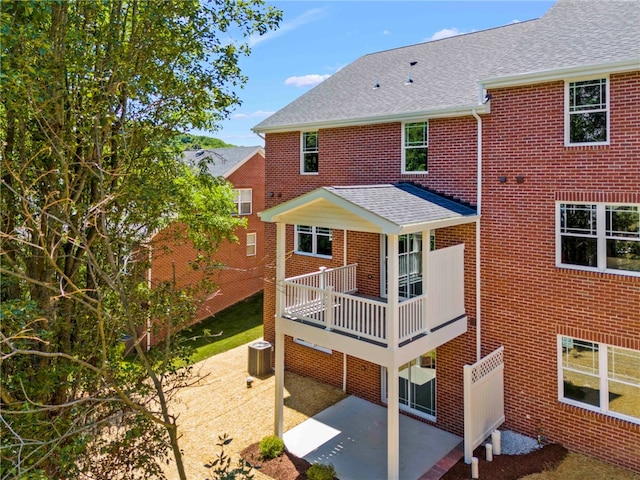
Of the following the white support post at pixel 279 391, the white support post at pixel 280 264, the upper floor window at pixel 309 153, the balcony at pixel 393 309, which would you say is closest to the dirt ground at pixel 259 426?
the white support post at pixel 279 391

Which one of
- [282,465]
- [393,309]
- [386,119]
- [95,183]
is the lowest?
[282,465]

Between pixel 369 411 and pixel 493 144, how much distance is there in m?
8.36

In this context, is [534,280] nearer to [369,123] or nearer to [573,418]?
[573,418]

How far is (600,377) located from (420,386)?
4.54 metres

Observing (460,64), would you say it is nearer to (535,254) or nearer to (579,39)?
(579,39)

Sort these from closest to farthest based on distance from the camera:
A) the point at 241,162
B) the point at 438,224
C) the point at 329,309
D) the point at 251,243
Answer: the point at 438,224, the point at 329,309, the point at 241,162, the point at 251,243

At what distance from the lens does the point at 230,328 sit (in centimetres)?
2144

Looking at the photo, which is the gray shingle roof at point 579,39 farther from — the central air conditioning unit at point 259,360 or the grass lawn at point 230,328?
the grass lawn at point 230,328

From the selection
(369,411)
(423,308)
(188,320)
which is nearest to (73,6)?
(188,320)

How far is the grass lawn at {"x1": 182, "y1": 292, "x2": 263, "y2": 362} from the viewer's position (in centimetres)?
1884

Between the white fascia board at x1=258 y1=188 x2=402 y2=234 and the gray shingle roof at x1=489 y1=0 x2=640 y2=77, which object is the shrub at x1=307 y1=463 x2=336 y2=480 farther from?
the gray shingle roof at x1=489 y1=0 x2=640 y2=77

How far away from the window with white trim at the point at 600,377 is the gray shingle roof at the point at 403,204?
4103mm

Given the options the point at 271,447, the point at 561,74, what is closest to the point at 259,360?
the point at 271,447

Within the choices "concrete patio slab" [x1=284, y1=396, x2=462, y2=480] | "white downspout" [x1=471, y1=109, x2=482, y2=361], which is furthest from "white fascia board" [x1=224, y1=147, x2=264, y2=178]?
"white downspout" [x1=471, y1=109, x2=482, y2=361]
